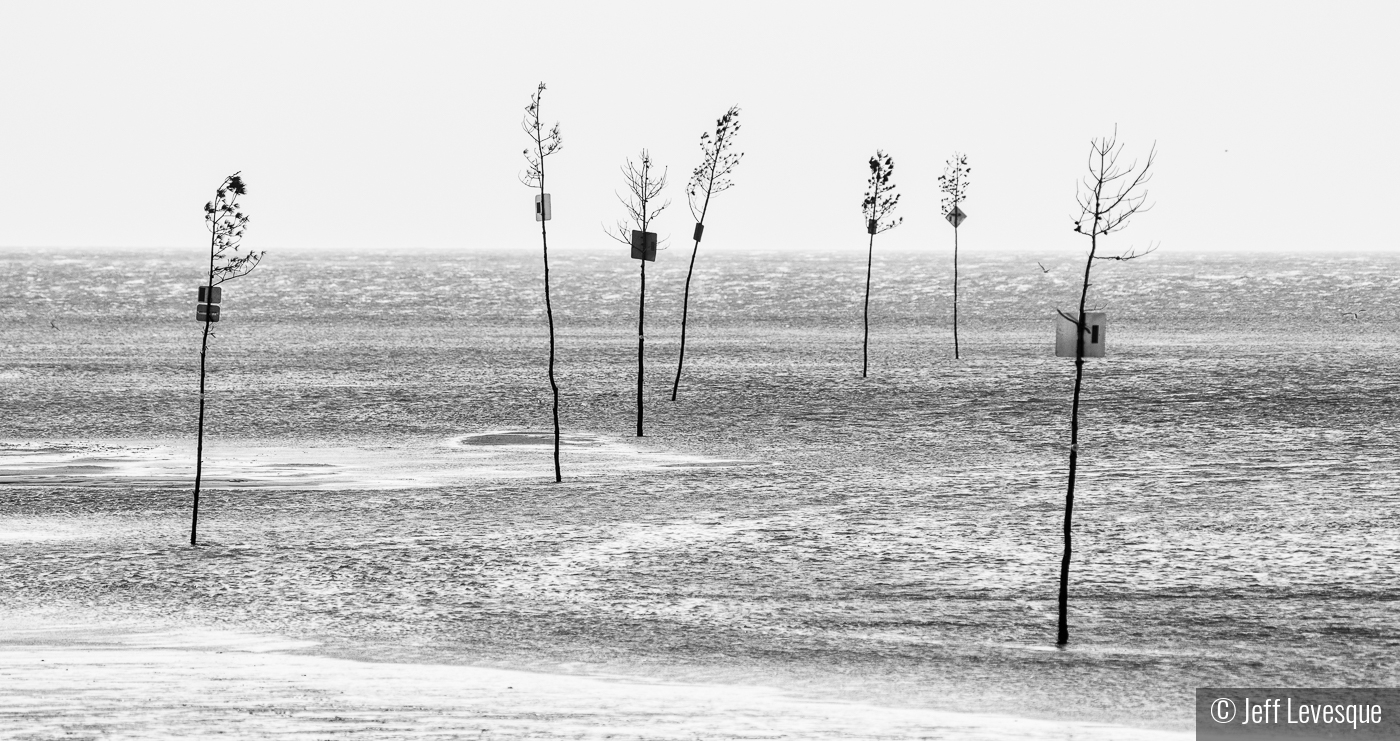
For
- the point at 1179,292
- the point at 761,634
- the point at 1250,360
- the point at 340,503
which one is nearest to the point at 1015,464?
the point at 340,503

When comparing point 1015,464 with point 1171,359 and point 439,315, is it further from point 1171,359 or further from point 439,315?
point 439,315

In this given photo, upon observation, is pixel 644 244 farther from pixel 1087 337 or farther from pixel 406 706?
pixel 406 706

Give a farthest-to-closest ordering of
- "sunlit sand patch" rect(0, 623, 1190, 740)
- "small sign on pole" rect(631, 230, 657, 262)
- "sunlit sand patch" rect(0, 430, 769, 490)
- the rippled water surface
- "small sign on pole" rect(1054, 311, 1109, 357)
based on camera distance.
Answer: "small sign on pole" rect(631, 230, 657, 262) → "sunlit sand patch" rect(0, 430, 769, 490) → "small sign on pole" rect(1054, 311, 1109, 357) → the rippled water surface → "sunlit sand patch" rect(0, 623, 1190, 740)

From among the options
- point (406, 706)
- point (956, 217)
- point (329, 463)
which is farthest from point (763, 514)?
point (956, 217)

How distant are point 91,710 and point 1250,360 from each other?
33898 mm

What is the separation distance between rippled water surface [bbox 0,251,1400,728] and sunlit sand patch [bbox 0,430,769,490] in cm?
11

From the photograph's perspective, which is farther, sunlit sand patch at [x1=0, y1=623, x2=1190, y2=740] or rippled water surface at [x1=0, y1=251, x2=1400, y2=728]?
rippled water surface at [x1=0, y1=251, x2=1400, y2=728]

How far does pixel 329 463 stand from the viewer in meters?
22.9

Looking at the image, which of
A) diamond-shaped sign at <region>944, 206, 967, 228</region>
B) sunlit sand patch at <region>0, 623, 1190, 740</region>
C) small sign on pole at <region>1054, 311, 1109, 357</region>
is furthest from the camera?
diamond-shaped sign at <region>944, 206, 967, 228</region>

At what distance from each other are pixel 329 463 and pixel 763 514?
305 inches

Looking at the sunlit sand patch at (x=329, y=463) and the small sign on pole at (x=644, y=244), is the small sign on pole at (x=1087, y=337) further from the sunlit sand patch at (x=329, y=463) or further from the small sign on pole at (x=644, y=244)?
the small sign on pole at (x=644, y=244)

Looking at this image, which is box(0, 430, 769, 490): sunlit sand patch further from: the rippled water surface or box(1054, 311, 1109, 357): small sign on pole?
box(1054, 311, 1109, 357): small sign on pole

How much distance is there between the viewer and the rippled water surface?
11.9 metres

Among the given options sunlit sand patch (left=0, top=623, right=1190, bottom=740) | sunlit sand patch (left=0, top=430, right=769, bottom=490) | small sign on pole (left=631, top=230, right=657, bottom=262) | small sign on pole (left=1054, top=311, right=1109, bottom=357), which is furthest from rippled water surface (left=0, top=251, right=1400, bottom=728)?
small sign on pole (left=631, top=230, right=657, bottom=262)
